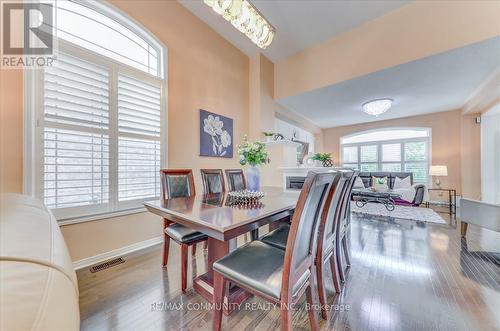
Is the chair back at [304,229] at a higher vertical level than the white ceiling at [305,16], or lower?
lower

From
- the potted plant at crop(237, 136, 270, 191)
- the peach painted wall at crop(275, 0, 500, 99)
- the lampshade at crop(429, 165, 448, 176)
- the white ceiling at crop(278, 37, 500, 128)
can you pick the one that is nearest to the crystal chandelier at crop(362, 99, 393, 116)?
the white ceiling at crop(278, 37, 500, 128)

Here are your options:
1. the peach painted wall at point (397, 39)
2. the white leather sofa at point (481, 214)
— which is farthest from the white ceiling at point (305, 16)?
the white leather sofa at point (481, 214)

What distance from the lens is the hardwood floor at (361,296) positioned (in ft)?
4.43

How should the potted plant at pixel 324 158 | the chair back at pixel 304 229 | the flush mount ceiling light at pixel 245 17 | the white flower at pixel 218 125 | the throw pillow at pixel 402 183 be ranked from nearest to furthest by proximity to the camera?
1. the chair back at pixel 304 229
2. the flush mount ceiling light at pixel 245 17
3. the white flower at pixel 218 125
4. the potted plant at pixel 324 158
5. the throw pillow at pixel 402 183

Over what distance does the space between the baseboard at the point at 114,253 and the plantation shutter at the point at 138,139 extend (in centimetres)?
55

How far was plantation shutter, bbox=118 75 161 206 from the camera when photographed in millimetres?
2400

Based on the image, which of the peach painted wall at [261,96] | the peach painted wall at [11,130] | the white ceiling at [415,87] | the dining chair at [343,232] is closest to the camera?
the peach painted wall at [11,130]

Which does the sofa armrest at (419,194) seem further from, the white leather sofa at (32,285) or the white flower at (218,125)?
the white leather sofa at (32,285)

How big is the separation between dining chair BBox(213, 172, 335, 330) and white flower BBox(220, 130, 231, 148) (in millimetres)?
2611

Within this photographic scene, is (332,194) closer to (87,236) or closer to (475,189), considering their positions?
(87,236)

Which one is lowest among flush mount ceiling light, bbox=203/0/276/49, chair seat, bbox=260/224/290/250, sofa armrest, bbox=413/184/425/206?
sofa armrest, bbox=413/184/425/206

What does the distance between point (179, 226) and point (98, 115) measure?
1585 mm

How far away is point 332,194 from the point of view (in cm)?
135

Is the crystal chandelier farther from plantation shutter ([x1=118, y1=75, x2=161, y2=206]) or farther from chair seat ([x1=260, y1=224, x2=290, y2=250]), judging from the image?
plantation shutter ([x1=118, y1=75, x2=161, y2=206])
